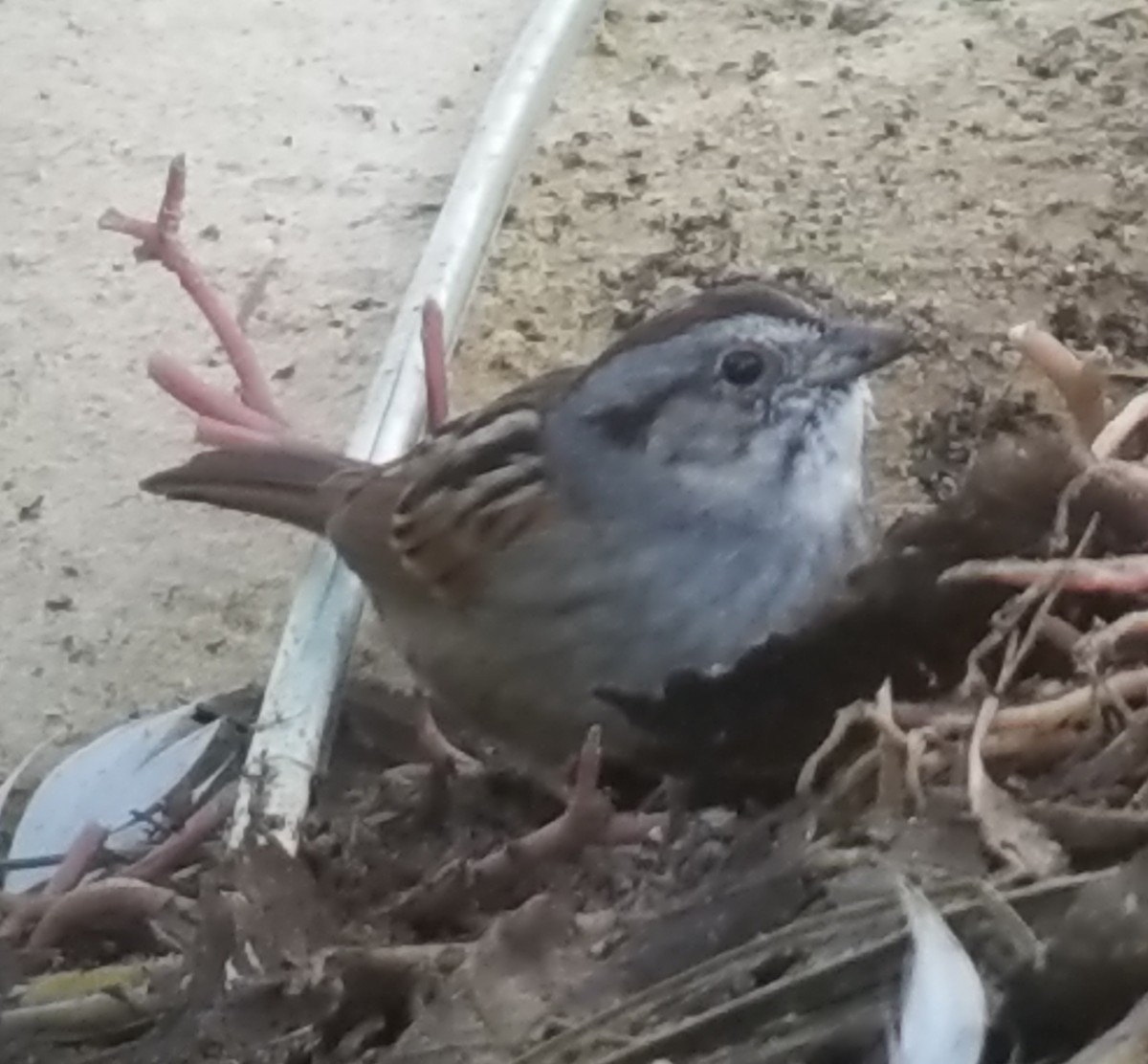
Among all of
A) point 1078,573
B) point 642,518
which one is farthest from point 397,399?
point 1078,573

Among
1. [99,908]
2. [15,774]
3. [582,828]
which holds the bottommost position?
[15,774]

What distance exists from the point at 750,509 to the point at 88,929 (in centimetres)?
51

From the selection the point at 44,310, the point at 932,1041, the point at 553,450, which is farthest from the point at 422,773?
the point at 44,310

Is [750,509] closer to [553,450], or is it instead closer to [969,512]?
[553,450]

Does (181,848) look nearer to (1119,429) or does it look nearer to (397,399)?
(397,399)

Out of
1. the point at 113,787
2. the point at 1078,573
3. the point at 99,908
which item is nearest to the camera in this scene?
the point at 1078,573

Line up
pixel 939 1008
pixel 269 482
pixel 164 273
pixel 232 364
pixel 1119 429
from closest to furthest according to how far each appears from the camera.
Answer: pixel 939 1008 → pixel 1119 429 → pixel 269 482 → pixel 232 364 → pixel 164 273

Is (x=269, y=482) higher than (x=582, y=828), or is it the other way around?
(x=582, y=828)

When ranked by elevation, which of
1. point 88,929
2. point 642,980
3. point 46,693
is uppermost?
point 642,980

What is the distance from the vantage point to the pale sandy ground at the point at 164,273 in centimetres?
185

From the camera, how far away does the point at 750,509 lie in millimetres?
1538

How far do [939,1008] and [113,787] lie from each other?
0.88 m

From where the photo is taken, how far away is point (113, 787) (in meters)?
1.60

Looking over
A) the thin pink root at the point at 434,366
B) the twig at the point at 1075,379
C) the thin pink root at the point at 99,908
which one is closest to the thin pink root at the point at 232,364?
the thin pink root at the point at 434,366
